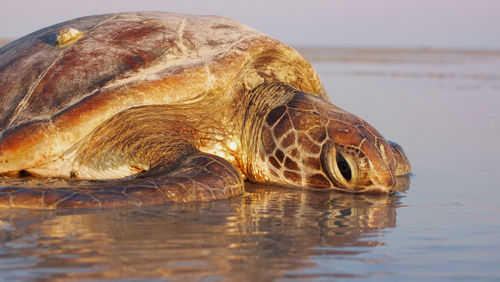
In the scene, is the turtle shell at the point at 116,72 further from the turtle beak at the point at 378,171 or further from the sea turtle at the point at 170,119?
the turtle beak at the point at 378,171

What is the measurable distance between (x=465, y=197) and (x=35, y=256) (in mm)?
3095

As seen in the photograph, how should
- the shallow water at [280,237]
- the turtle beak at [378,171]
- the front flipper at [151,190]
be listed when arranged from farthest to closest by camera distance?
the turtle beak at [378,171] < the front flipper at [151,190] < the shallow water at [280,237]

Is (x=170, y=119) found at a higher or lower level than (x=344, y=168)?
higher

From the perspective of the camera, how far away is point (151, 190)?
13.1 ft

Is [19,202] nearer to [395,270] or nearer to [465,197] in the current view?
[395,270]

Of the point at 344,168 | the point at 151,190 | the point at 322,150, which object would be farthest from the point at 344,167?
the point at 151,190

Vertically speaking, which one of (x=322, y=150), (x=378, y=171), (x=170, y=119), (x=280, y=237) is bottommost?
(x=280, y=237)

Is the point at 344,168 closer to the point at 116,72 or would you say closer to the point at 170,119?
the point at 170,119

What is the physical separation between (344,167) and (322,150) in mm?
226

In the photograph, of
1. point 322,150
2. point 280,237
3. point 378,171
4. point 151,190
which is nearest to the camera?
point 280,237

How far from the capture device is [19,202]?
3.70m

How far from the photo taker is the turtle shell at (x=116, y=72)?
15.5ft

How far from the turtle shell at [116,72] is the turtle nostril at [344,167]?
41.8 inches

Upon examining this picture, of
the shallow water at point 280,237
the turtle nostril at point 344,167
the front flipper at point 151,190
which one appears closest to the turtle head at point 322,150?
the turtle nostril at point 344,167
